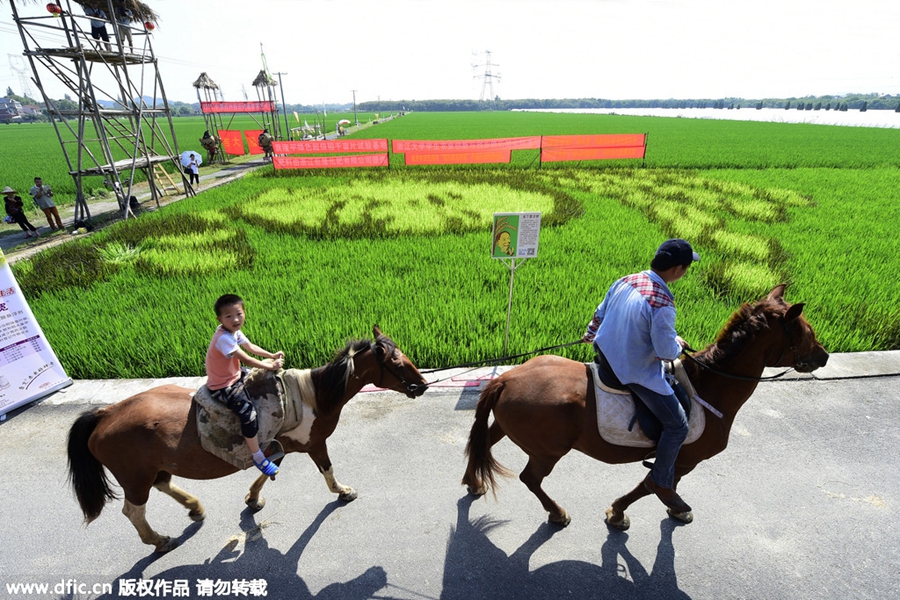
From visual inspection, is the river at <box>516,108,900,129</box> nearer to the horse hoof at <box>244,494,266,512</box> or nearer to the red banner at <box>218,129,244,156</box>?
the red banner at <box>218,129,244,156</box>

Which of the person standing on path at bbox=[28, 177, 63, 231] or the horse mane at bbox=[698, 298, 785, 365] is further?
the person standing on path at bbox=[28, 177, 63, 231]

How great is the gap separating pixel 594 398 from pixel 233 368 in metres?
2.48

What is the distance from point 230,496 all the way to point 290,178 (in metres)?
16.1

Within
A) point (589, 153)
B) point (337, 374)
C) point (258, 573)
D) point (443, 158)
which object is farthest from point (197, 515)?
point (589, 153)

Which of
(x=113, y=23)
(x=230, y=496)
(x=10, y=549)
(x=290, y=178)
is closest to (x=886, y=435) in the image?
(x=230, y=496)

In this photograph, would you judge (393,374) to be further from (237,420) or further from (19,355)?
(19,355)

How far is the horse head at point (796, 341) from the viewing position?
251cm

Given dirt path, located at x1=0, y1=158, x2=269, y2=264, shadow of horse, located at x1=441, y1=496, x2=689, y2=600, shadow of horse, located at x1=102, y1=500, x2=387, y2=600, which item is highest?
dirt path, located at x1=0, y1=158, x2=269, y2=264

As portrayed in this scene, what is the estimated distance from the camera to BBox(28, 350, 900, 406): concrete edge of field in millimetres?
4395

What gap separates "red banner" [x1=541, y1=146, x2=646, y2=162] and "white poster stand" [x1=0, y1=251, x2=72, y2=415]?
68.8ft

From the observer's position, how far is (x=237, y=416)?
2668mm

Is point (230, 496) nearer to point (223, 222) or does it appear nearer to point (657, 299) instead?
point (657, 299)

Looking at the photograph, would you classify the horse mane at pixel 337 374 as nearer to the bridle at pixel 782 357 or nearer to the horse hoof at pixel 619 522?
the horse hoof at pixel 619 522

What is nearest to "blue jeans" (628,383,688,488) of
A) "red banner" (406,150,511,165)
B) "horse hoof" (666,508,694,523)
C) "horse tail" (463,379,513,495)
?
"horse hoof" (666,508,694,523)
